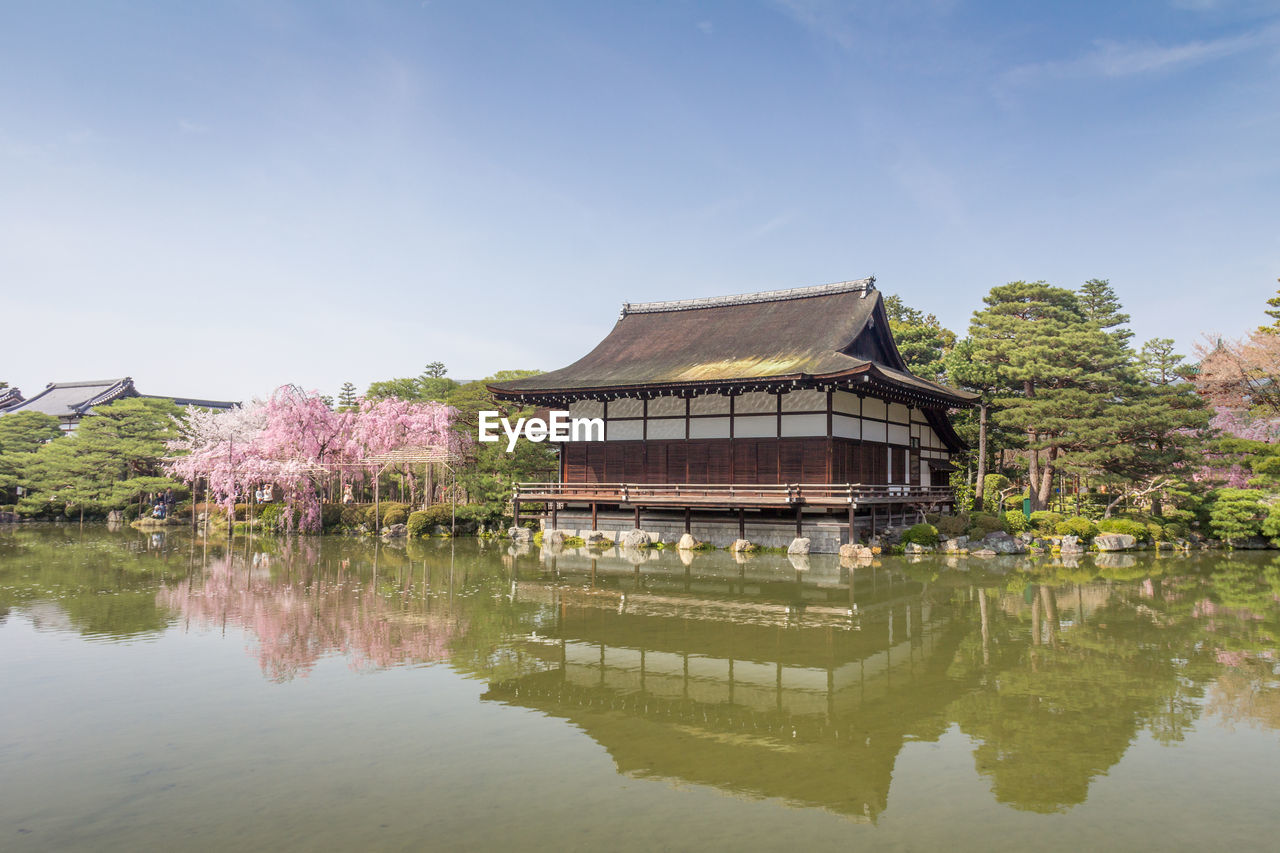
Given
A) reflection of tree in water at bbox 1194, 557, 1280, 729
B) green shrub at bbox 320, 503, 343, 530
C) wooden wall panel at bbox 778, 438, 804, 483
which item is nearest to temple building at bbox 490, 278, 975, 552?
wooden wall panel at bbox 778, 438, 804, 483

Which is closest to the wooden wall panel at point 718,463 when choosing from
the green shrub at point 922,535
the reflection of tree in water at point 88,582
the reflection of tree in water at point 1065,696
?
the green shrub at point 922,535

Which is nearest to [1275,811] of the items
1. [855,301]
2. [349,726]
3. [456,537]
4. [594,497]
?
[349,726]

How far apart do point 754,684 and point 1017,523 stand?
21719mm

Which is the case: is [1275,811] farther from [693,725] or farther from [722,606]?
[722,606]

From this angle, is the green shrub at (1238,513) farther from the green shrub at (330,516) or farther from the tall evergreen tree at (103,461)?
the tall evergreen tree at (103,461)

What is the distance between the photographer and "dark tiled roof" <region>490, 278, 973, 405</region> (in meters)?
27.2

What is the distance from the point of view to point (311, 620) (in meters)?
14.4

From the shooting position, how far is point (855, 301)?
3272 centimetres

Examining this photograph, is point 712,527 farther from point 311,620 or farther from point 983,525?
point 311,620

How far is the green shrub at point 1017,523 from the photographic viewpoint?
28183 millimetres

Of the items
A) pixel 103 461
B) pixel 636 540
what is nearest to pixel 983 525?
pixel 636 540

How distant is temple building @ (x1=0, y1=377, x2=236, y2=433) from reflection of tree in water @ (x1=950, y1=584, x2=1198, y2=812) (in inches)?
2405

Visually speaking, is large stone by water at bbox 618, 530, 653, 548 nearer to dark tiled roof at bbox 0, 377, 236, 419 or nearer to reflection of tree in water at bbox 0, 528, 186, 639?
reflection of tree in water at bbox 0, 528, 186, 639

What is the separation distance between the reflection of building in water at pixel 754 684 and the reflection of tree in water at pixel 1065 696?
64 centimetres
